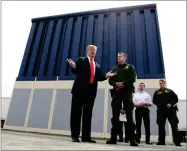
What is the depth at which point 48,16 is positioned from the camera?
1090 centimetres

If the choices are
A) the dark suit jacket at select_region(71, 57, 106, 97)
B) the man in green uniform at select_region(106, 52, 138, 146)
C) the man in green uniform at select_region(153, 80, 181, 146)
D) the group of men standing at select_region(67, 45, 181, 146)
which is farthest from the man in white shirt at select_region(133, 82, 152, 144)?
the dark suit jacket at select_region(71, 57, 106, 97)

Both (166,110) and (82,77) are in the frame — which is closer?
(82,77)

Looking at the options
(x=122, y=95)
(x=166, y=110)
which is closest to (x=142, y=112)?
(x=166, y=110)

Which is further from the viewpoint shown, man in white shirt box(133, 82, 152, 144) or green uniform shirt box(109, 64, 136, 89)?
man in white shirt box(133, 82, 152, 144)

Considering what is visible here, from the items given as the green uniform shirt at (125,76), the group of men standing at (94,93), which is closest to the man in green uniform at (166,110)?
the group of men standing at (94,93)

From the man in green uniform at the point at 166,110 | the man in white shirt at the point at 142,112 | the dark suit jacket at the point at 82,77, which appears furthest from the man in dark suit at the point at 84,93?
the man in green uniform at the point at 166,110

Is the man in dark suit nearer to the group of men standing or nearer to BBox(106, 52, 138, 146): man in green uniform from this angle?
the group of men standing

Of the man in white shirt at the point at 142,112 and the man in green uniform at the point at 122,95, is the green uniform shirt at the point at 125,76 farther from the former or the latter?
the man in white shirt at the point at 142,112

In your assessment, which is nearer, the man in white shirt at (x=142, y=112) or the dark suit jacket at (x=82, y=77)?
the dark suit jacket at (x=82, y=77)

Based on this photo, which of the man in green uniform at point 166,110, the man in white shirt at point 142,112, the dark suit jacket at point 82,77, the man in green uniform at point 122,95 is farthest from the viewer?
the man in white shirt at point 142,112

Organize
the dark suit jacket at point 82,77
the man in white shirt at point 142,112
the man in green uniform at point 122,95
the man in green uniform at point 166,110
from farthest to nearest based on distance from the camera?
1. the man in white shirt at point 142,112
2. the man in green uniform at point 166,110
3. the dark suit jacket at point 82,77
4. the man in green uniform at point 122,95

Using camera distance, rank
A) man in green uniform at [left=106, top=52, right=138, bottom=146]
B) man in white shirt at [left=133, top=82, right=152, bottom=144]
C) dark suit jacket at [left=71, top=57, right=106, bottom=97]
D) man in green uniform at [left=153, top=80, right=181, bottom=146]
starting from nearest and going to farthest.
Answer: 1. man in green uniform at [left=106, top=52, right=138, bottom=146]
2. dark suit jacket at [left=71, top=57, right=106, bottom=97]
3. man in green uniform at [left=153, top=80, right=181, bottom=146]
4. man in white shirt at [left=133, top=82, right=152, bottom=144]

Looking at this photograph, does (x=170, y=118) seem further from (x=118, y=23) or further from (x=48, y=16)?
(x=48, y=16)

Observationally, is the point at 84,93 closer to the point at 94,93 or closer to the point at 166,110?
the point at 94,93
